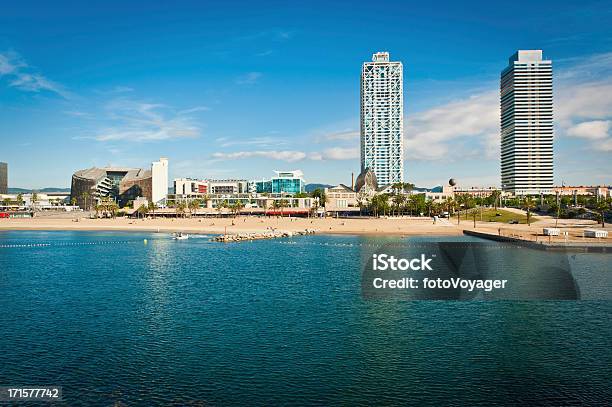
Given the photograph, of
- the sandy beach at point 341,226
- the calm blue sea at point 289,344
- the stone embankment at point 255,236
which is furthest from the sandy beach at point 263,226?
the calm blue sea at point 289,344

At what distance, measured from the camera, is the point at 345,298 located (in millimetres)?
49000

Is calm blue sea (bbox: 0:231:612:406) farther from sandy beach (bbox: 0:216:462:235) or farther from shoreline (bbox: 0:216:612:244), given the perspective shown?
sandy beach (bbox: 0:216:462:235)

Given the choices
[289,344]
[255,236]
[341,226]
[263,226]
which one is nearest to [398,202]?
[341,226]

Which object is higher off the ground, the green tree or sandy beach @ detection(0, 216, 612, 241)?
the green tree

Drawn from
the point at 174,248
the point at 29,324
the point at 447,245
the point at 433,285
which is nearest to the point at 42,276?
the point at 29,324

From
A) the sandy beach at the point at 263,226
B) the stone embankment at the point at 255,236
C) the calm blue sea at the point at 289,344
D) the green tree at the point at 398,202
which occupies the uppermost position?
the green tree at the point at 398,202

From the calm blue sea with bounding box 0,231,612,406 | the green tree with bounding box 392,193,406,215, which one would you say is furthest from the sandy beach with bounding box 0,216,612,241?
the calm blue sea with bounding box 0,231,612,406

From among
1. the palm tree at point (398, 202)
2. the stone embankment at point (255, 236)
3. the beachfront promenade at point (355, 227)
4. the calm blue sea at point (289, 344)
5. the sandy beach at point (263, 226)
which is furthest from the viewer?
the palm tree at point (398, 202)

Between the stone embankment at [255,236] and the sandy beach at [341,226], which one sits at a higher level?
the sandy beach at [341,226]

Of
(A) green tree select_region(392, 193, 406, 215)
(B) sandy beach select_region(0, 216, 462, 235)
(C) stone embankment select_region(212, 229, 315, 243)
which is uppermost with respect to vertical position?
(A) green tree select_region(392, 193, 406, 215)

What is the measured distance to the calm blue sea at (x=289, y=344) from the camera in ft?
88.4

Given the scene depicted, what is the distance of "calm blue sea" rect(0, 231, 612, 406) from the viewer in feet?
88.4

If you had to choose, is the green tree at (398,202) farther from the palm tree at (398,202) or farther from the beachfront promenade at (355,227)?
the beachfront promenade at (355,227)

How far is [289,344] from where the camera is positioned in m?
34.5
